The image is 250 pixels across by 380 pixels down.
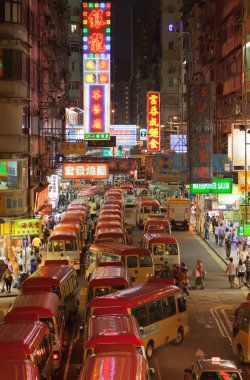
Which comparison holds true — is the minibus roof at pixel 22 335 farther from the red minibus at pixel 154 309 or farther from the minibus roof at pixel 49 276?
the minibus roof at pixel 49 276

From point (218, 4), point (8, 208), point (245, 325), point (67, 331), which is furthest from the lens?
point (218, 4)

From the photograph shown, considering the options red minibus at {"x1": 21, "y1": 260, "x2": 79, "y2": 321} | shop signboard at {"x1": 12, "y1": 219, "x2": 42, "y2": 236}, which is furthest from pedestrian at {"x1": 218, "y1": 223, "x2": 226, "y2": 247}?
red minibus at {"x1": 21, "y1": 260, "x2": 79, "y2": 321}

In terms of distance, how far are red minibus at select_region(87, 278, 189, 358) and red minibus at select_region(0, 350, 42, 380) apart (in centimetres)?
531

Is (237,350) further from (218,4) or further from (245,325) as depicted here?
(218,4)

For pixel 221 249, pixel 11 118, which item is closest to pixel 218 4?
pixel 221 249

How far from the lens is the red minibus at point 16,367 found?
1189cm

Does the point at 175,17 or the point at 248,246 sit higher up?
the point at 175,17

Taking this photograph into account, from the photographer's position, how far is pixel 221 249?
141 feet

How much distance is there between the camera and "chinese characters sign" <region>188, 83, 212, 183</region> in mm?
30328

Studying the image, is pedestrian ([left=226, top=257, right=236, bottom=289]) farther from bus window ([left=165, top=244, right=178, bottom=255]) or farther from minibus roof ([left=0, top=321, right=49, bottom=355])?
minibus roof ([left=0, top=321, right=49, bottom=355])

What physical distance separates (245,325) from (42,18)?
99.5ft

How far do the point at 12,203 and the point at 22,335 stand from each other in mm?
15931

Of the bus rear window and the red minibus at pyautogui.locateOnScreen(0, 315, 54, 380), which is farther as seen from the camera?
the bus rear window

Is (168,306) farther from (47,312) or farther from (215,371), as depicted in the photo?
(215,371)
